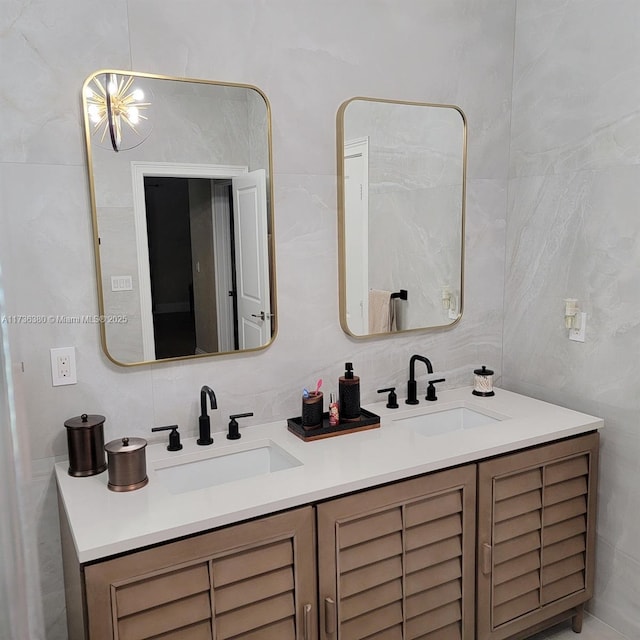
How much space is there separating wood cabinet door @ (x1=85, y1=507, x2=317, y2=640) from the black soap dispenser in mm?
526

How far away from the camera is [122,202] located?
5.93ft

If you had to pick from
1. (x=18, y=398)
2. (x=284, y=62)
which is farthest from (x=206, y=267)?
(x=18, y=398)

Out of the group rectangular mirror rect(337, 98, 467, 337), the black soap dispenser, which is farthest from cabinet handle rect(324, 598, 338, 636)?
rectangular mirror rect(337, 98, 467, 337)

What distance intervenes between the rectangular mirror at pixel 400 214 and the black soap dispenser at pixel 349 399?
239mm

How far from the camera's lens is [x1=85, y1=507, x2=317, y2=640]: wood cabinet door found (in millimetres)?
Answer: 1397

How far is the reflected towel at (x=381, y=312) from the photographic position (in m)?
2.31

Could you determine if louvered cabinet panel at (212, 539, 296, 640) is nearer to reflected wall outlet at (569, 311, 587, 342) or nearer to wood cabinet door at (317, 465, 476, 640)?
wood cabinet door at (317, 465, 476, 640)

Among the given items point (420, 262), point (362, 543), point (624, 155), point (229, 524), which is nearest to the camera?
point (229, 524)

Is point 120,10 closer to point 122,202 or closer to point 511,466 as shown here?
point 122,202

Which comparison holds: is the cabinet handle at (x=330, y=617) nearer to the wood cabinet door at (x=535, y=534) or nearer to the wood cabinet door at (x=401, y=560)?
the wood cabinet door at (x=401, y=560)

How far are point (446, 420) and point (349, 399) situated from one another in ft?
1.61

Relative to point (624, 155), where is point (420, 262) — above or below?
below

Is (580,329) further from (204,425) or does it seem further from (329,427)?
(204,425)

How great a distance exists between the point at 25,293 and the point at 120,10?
0.88m
